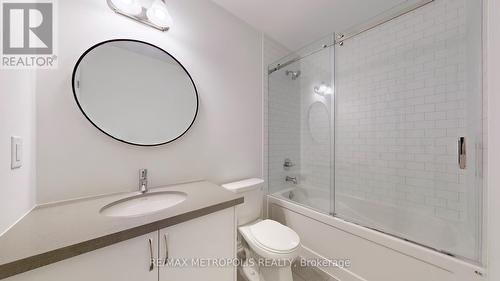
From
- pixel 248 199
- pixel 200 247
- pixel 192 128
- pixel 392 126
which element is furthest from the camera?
pixel 392 126

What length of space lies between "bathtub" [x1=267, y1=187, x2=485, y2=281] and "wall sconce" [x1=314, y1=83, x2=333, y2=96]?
47.7 inches

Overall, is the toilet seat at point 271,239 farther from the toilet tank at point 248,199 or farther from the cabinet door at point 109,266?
the cabinet door at point 109,266

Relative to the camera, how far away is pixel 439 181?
5.08 feet

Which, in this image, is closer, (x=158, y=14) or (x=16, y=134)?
(x=16, y=134)

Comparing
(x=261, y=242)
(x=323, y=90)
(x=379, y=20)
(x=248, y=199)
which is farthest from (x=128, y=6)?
(x=323, y=90)

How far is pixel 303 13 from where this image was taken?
1693 millimetres

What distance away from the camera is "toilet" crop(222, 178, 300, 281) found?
117 cm

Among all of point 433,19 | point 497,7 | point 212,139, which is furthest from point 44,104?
point 433,19

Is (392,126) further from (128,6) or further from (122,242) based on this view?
(128,6)

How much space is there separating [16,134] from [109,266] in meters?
0.66

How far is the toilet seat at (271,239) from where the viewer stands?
115cm

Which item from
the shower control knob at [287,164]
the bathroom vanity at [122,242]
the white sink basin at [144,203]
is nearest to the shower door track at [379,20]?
the shower control knob at [287,164]

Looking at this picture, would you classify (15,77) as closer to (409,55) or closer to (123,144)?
(123,144)

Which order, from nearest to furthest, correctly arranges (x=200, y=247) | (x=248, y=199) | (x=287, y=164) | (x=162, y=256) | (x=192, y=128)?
1. (x=162, y=256)
2. (x=200, y=247)
3. (x=192, y=128)
4. (x=248, y=199)
5. (x=287, y=164)
